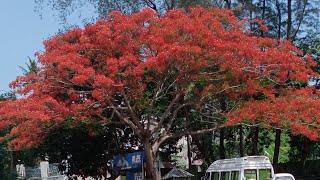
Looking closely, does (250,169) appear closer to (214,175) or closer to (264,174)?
(264,174)

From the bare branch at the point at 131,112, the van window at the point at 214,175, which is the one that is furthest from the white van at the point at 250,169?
the bare branch at the point at 131,112

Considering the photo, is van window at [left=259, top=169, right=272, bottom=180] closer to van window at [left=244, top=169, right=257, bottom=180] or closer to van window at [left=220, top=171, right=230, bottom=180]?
van window at [left=244, top=169, right=257, bottom=180]

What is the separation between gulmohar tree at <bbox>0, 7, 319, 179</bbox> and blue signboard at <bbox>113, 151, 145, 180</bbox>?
16.2 feet

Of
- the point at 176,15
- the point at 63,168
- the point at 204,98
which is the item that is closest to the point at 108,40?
the point at 176,15

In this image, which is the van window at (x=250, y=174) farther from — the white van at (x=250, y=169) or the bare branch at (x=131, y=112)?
the bare branch at (x=131, y=112)

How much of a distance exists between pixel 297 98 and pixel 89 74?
259 inches

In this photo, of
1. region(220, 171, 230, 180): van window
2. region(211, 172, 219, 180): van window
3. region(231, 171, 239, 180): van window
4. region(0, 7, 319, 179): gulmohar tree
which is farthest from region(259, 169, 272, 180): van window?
region(211, 172, 219, 180): van window

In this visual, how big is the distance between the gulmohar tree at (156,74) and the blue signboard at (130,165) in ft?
16.2

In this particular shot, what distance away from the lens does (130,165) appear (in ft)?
72.5

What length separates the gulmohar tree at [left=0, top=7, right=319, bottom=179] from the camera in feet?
50.2

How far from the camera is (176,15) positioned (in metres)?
16.2

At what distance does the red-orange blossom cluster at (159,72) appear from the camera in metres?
15.3

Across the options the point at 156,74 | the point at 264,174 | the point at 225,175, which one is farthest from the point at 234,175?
the point at 156,74

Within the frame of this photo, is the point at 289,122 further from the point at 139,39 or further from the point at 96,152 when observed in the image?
the point at 96,152
